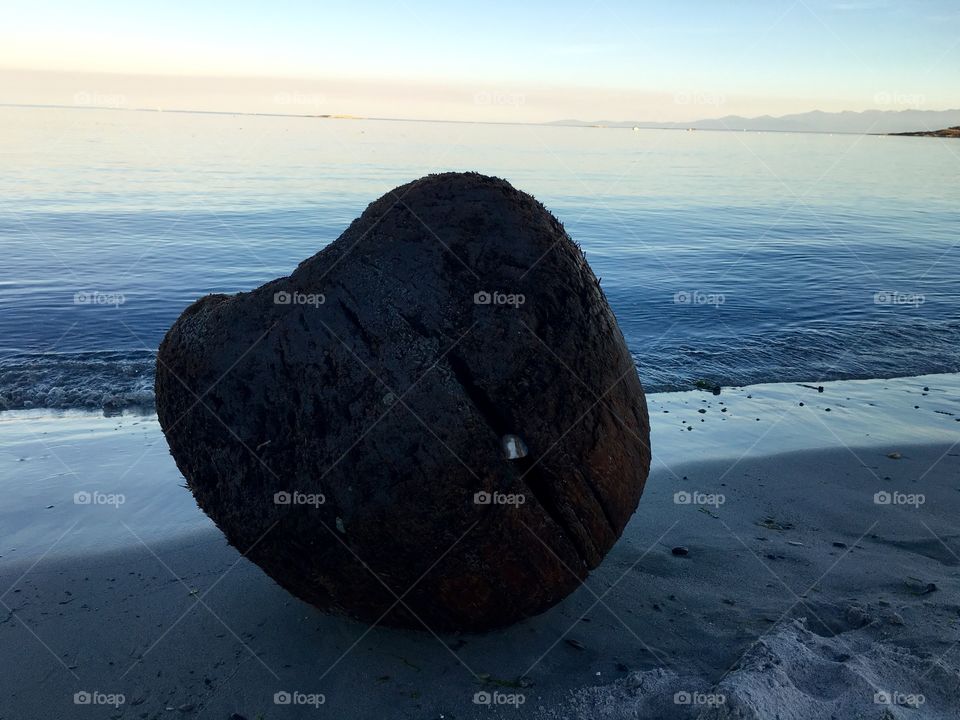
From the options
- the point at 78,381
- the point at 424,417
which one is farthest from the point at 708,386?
Result: the point at 78,381

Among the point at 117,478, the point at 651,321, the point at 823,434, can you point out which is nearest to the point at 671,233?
the point at 651,321

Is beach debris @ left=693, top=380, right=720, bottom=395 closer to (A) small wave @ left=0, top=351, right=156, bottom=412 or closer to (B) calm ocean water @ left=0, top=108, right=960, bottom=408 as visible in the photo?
(B) calm ocean water @ left=0, top=108, right=960, bottom=408

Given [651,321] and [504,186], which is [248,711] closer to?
[504,186]

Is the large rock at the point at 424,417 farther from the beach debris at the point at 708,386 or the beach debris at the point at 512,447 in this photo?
the beach debris at the point at 708,386

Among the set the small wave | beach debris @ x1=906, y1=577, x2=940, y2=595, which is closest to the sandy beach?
beach debris @ x1=906, y1=577, x2=940, y2=595

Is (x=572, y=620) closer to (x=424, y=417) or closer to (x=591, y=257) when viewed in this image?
(x=424, y=417)

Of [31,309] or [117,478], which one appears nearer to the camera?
[117,478]
